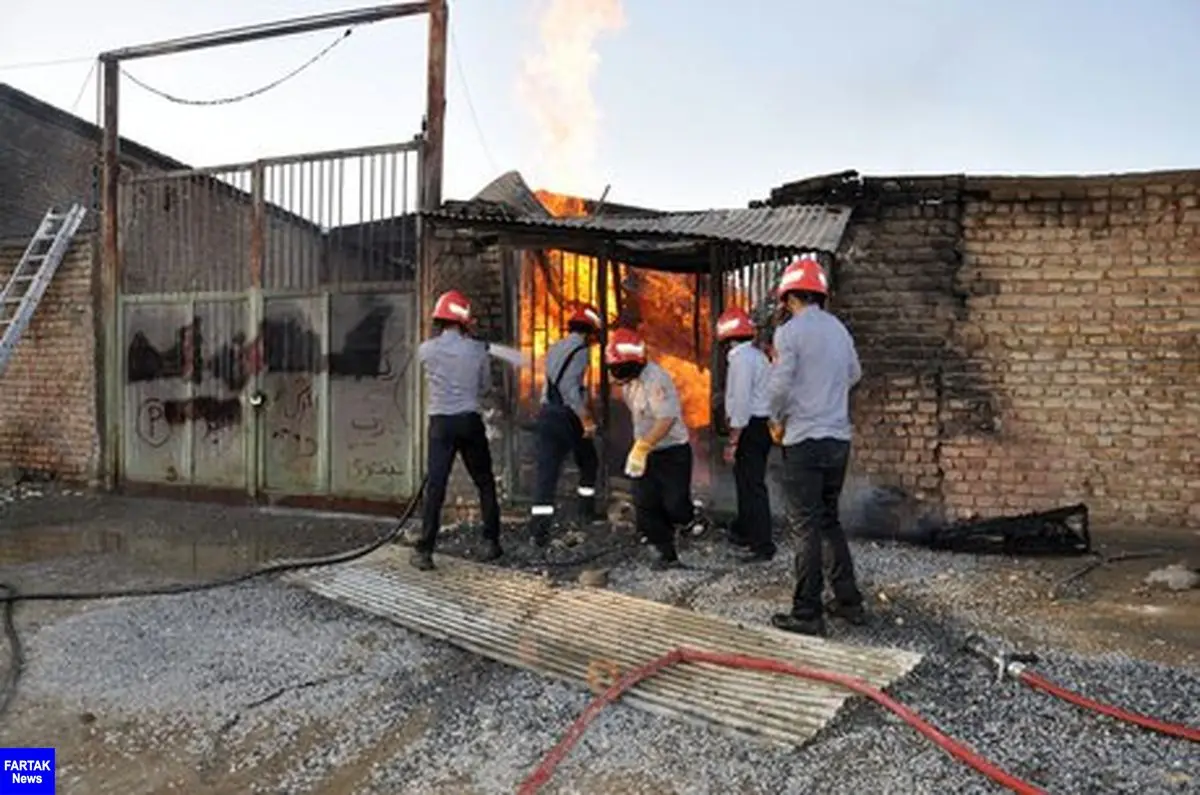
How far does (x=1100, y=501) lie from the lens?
6.88 metres

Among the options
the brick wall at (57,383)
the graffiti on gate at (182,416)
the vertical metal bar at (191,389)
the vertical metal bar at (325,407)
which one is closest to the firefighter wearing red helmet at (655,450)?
the vertical metal bar at (325,407)

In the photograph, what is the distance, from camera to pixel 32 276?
413 inches

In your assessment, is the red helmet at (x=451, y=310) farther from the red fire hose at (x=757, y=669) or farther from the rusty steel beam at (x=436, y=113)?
the red fire hose at (x=757, y=669)

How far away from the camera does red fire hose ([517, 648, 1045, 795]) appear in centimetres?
309

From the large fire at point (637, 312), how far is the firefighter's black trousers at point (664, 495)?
1577mm

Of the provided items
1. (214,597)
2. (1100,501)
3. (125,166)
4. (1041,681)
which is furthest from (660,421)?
(125,166)

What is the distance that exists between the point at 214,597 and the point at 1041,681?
4.86m

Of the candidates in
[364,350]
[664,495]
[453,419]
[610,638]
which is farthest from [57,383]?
[610,638]

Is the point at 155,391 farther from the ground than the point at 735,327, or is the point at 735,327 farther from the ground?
the point at 735,327

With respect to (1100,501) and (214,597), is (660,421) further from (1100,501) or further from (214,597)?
(1100,501)

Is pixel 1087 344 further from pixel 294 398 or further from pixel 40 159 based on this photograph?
pixel 40 159

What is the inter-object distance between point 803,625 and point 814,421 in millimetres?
1082

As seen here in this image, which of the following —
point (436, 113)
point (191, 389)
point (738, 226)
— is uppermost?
point (436, 113)

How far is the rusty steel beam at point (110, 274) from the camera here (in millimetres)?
10016
